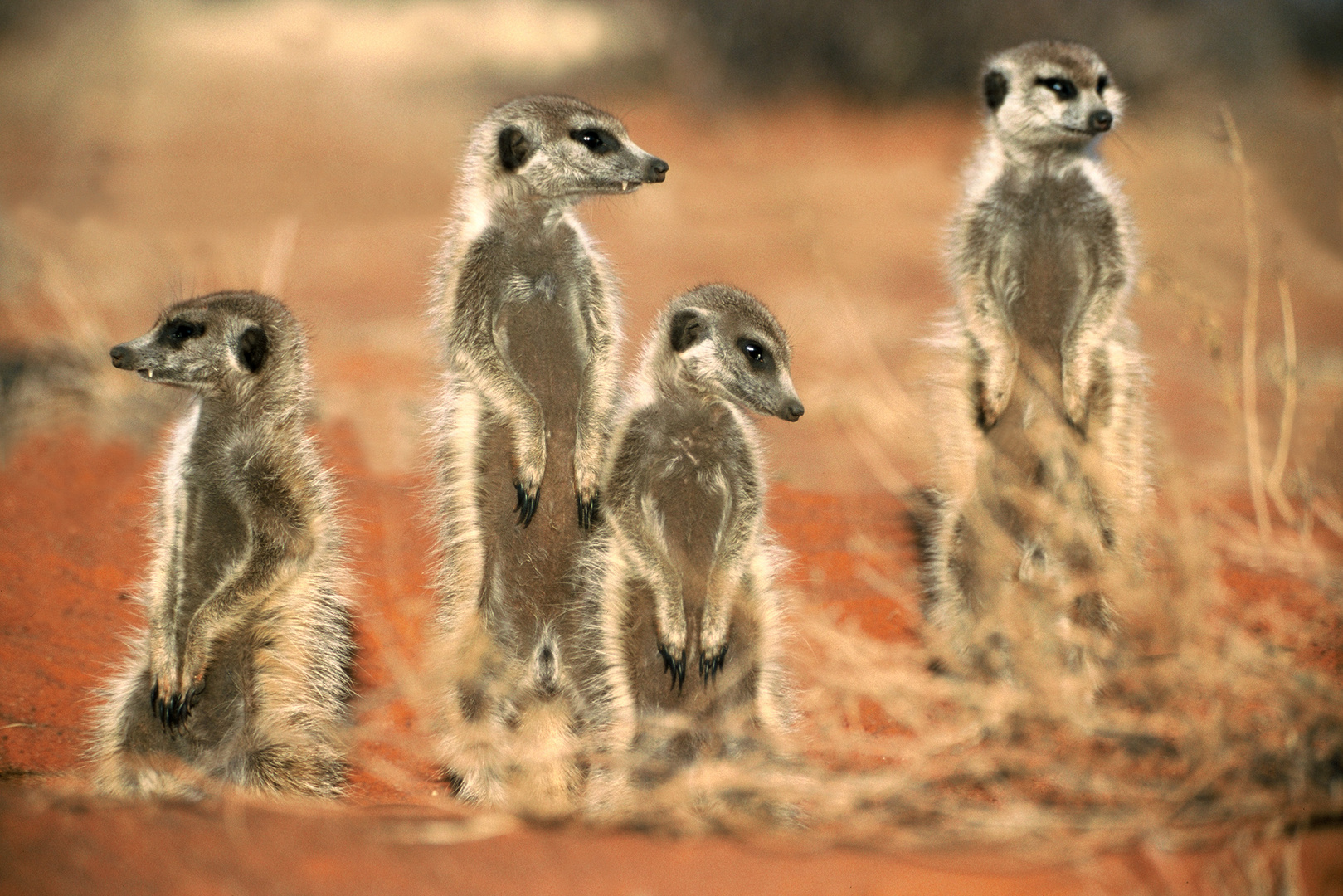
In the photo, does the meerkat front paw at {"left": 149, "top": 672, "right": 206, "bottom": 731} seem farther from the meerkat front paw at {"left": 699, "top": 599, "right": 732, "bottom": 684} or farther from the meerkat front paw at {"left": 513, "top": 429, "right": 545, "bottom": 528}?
the meerkat front paw at {"left": 699, "top": 599, "right": 732, "bottom": 684}

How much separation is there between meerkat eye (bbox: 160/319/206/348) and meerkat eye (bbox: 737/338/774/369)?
161 cm

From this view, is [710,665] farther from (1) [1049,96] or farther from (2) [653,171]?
(1) [1049,96]

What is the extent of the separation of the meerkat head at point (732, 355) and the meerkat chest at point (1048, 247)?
1122 mm

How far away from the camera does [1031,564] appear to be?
413 cm

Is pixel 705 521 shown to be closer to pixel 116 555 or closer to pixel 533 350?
pixel 533 350

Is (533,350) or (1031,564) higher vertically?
(533,350)

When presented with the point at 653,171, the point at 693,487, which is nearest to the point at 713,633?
the point at 693,487

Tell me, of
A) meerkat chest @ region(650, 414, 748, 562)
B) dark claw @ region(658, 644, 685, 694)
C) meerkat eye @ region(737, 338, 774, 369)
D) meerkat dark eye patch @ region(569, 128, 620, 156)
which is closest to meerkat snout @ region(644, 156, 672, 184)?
meerkat dark eye patch @ region(569, 128, 620, 156)

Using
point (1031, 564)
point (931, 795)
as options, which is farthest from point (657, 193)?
point (931, 795)

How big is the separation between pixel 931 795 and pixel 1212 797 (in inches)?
25.8

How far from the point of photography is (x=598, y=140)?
13.2 ft

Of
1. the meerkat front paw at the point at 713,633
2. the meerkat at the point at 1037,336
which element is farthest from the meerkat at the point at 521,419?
the meerkat at the point at 1037,336

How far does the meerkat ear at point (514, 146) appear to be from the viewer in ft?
13.1

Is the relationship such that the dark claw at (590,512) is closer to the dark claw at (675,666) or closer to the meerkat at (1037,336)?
the dark claw at (675,666)
